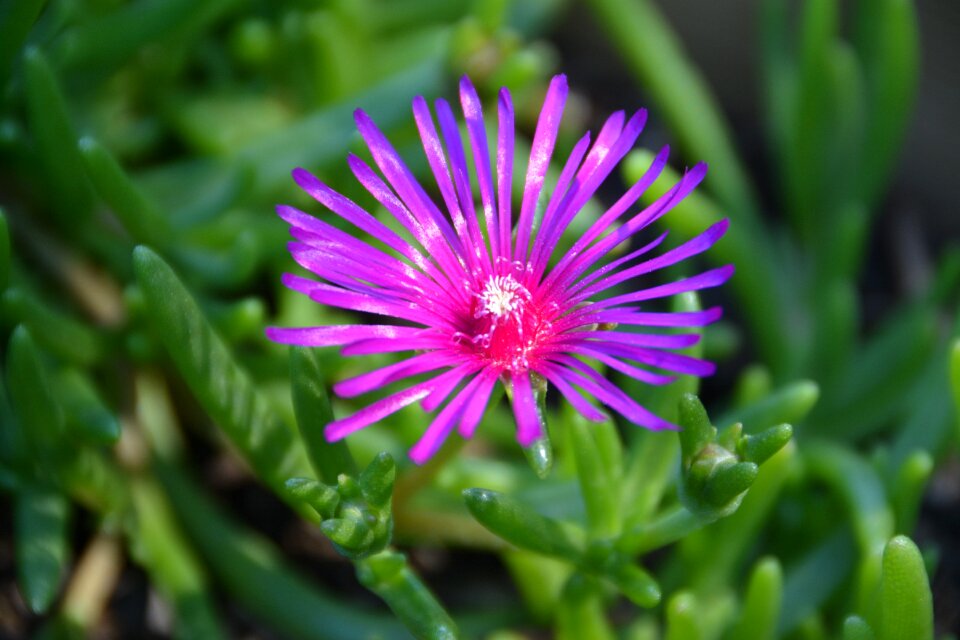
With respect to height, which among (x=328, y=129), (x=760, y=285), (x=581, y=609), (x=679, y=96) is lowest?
(x=581, y=609)

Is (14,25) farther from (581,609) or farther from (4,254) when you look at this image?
(581,609)

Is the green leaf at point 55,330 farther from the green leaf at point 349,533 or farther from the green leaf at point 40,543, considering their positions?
the green leaf at point 349,533

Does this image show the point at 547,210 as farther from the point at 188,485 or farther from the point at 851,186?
the point at 851,186

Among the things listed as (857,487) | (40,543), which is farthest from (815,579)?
(40,543)

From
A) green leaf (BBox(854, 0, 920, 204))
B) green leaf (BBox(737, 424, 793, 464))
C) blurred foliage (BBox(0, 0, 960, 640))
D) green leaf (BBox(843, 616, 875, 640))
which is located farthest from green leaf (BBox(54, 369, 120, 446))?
green leaf (BBox(854, 0, 920, 204))

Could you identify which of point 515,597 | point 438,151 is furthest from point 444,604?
point 438,151

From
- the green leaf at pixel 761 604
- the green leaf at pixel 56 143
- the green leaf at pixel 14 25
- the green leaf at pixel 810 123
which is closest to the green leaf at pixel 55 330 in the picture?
the green leaf at pixel 56 143
